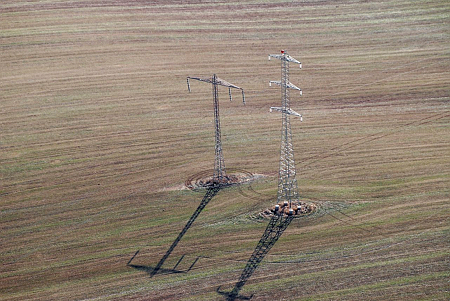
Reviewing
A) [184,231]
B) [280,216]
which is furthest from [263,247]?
[184,231]

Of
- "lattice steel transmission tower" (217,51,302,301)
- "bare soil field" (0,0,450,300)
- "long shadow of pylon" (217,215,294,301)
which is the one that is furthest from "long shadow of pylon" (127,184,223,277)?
"lattice steel transmission tower" (217,51,302,301)

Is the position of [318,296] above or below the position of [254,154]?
below

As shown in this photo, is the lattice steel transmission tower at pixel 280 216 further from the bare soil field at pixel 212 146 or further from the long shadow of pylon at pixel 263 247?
the bare soil field at pixel 212 146

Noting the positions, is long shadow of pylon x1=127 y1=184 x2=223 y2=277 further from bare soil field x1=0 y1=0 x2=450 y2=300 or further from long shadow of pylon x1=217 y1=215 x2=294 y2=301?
long shadow of pylon x1=217 y1=215 x2=294 y2=301

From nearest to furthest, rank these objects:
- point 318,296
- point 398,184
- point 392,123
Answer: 1. point 318,296
2. point 398,184
3. point 392,123

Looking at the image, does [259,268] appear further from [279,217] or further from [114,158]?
[114,158]

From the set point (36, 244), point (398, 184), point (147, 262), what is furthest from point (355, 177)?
point (36, 244)

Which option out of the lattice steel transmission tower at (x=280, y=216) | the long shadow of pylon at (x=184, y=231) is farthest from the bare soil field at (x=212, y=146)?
the lattice steel transmission tower at (x=280, y=216)
